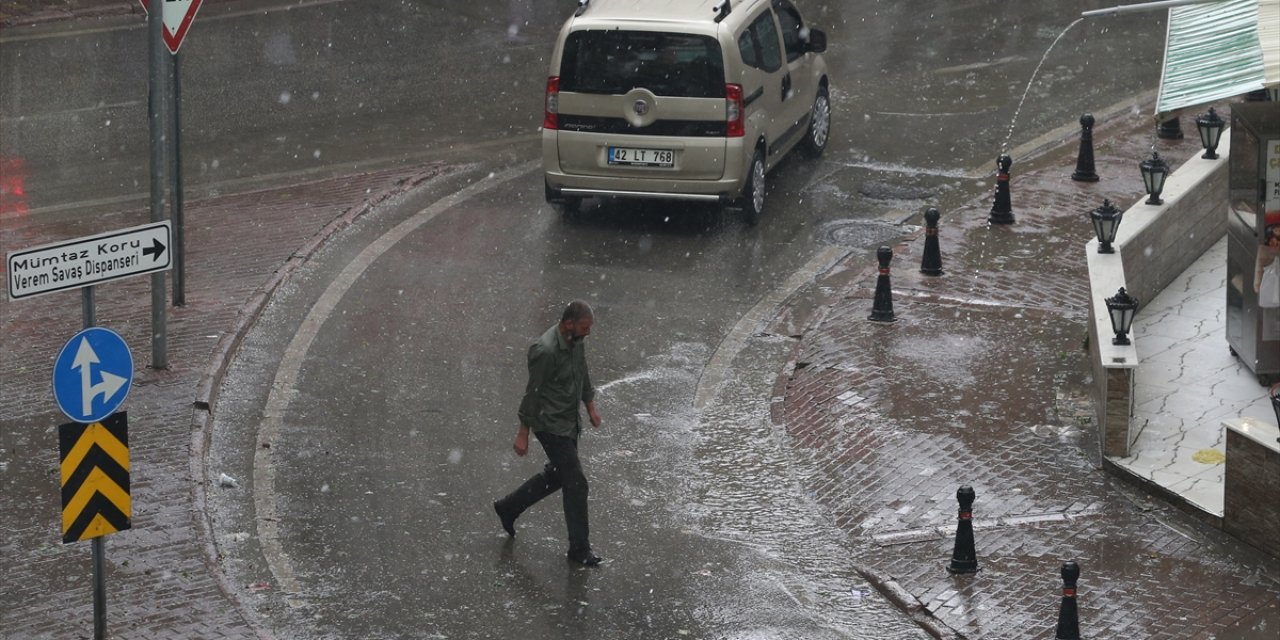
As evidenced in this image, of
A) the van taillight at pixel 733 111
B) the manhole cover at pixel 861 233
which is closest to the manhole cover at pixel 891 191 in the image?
the manhole cover at pixel 861 233

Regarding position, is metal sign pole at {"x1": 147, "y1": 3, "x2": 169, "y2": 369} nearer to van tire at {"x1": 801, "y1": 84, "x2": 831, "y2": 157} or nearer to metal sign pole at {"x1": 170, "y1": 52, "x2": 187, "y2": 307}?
metal sign pole at {"x1": 170, "y1": 52, "x2": 187, "y2": 307}

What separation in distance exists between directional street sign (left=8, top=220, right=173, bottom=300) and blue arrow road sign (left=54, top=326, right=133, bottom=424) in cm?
30

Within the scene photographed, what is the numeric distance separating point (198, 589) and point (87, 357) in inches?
68.3

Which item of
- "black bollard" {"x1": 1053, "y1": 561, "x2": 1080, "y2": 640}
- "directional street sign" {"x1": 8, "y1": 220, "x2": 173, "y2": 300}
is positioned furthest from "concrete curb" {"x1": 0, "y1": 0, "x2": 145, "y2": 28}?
"black bollard" {"x1": 1053, "y1": 561, "x2": 1080, "y2": 640}

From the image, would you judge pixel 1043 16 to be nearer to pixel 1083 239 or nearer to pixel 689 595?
pixel 1083 239

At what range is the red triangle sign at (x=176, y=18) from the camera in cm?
1314

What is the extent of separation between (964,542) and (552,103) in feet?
22.7

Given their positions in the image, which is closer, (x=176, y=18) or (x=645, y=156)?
(x=176, y=18)

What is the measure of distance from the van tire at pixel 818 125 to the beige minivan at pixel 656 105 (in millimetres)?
1923

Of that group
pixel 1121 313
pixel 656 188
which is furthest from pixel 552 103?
pixel 1121 313

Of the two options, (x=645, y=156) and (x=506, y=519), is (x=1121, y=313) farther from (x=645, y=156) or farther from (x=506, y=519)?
(x=645, y=156)

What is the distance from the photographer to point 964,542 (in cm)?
1011

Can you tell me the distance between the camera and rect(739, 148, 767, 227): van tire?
15.9 m

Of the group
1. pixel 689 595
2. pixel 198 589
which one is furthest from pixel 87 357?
pixel 689 595
